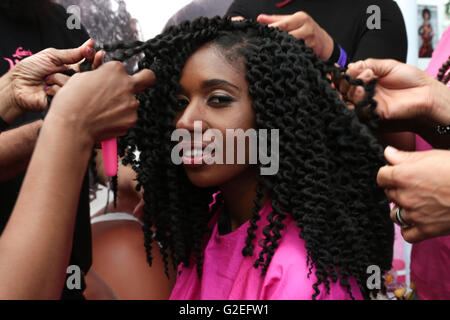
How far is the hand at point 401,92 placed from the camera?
34.0 inches

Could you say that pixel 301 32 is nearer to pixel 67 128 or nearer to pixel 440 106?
pixel 440 106

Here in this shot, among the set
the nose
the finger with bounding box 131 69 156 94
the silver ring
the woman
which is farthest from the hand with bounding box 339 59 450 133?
the woman

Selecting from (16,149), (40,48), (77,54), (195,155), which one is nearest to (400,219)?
(195,155)

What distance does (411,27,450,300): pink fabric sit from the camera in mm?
960

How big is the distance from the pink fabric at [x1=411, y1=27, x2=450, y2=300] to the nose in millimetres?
609

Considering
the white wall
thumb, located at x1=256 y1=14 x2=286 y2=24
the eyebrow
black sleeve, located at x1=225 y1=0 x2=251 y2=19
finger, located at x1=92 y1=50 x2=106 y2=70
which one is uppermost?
the white wall

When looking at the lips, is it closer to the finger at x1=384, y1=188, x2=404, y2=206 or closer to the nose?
the nose

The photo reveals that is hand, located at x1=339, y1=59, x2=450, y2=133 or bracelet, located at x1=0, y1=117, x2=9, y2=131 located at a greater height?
hand, located at x1=339, y1=59, x2=450, y2=133

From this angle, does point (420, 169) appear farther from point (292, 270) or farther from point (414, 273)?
point (414, 273)

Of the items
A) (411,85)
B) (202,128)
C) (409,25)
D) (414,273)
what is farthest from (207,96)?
(409,25)

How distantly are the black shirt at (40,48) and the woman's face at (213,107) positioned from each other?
516 millimetres

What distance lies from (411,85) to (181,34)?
0.57 m

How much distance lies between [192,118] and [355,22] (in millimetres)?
708
